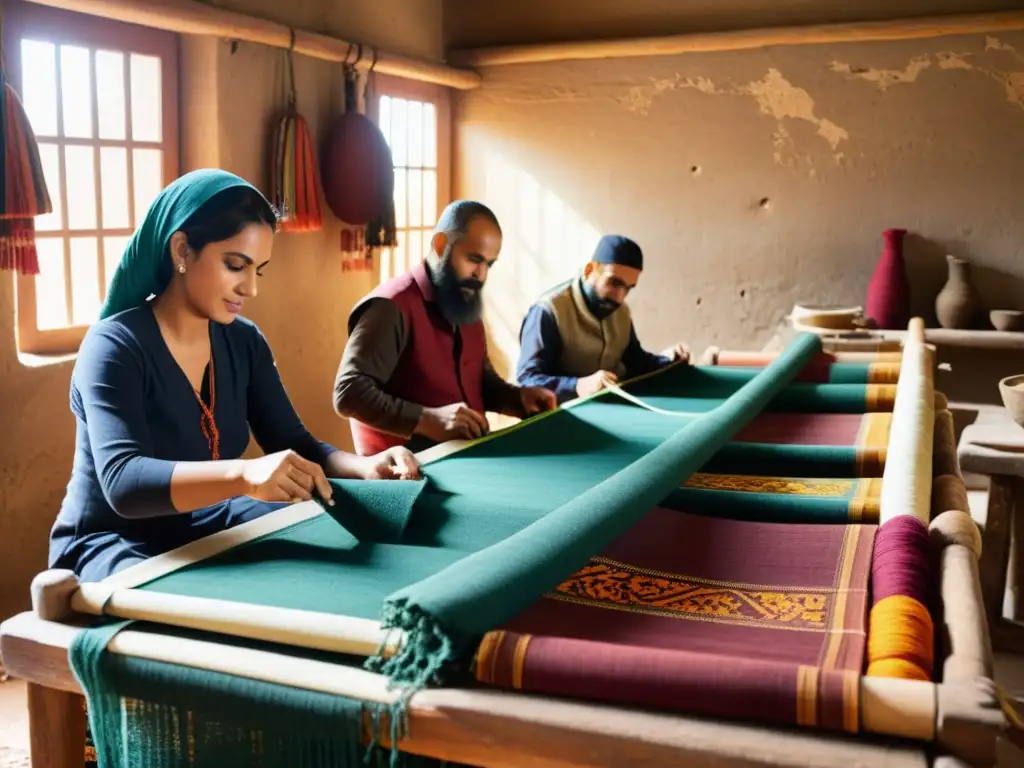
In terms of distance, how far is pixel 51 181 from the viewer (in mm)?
3762

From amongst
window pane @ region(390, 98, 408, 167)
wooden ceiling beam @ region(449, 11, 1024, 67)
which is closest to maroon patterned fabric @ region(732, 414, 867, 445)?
wooden ceiling beam @ region(449, 11, 1024, 67)

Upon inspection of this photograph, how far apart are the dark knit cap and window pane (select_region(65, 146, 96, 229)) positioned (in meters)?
1.90

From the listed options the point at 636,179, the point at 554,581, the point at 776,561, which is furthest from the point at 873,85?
the point at 554,581

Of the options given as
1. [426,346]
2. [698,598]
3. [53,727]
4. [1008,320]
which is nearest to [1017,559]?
[1008,320]

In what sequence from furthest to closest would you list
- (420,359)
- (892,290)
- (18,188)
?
(892,290) < (18,188) < (420,359)

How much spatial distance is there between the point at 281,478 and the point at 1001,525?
2.85m

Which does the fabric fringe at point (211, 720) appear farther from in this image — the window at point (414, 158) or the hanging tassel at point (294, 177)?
the window at point (414, 158)

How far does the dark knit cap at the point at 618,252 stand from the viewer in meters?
3.99

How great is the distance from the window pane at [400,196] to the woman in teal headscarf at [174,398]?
389 centimetres

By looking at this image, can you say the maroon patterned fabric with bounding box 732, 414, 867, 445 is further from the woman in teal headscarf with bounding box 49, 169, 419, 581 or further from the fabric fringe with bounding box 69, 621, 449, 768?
the fabric fringe with bounding box 69, 621, 449, 768

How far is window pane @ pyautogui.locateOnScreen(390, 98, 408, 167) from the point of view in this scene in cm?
583

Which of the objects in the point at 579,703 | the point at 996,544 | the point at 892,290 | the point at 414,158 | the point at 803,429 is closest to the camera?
the point at 579,703

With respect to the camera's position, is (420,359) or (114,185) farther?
(114,185)

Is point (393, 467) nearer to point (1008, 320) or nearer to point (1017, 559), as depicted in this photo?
point (1017, 559)
